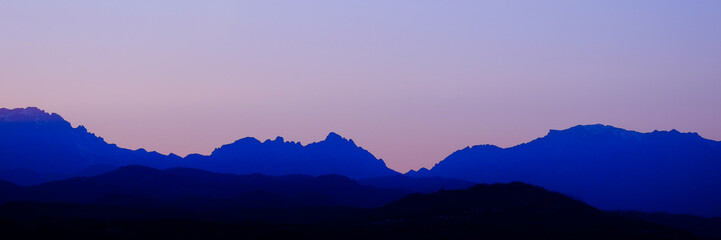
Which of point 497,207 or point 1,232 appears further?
point 497,207

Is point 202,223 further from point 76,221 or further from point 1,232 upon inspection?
point 1,232

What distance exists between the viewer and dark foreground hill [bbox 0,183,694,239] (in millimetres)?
103938

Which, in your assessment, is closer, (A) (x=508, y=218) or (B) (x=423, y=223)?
(B) (x=423, y=223)

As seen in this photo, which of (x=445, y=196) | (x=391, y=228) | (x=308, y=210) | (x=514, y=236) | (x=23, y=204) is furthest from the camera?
(x=308, y=210)

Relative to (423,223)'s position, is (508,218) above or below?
above

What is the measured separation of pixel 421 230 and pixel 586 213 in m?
30.4

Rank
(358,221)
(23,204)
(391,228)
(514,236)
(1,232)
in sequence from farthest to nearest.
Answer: (23,204), (358,221), (391,228), (514,236), (1,232)

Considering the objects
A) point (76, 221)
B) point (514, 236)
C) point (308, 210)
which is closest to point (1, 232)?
point (76, 221)

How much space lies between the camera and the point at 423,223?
117938 millimetres

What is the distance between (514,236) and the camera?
346ft

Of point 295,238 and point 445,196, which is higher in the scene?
point 445,196

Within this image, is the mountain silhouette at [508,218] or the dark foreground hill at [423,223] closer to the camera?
the dark foreground hill at [423,223]

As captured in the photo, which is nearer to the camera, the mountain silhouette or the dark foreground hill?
the dark foreground hill

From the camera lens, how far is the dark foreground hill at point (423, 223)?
341 feet
